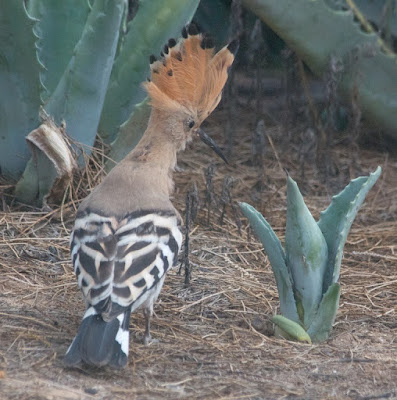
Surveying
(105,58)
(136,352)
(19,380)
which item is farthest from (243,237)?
(19,380)

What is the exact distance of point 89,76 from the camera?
4.63 m

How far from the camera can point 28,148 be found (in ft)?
15.5

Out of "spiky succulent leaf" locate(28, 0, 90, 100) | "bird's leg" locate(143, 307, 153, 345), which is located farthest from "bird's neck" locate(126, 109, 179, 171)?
"spiky succulent leaf" locate(28, 0, 90, 100)

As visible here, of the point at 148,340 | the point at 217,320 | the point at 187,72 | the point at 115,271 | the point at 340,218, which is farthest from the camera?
the point at 187,72

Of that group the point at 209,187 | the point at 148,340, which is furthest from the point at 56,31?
the point at 148,340

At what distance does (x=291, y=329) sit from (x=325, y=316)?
15 centimetres

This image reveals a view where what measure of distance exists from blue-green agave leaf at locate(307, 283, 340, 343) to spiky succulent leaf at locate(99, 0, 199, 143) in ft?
6.47

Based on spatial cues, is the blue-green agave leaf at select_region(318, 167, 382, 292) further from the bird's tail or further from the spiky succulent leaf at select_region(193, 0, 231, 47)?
the spiky succulent leaf at select_region(193, 0, 231, 47)

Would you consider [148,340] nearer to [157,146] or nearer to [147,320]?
[147,320]

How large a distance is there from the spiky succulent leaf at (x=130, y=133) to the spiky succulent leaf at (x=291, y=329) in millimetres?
1667

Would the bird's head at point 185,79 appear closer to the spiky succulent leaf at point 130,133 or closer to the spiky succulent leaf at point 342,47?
the spiky succulent leaf at point 130,133

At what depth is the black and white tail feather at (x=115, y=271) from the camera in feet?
9.77

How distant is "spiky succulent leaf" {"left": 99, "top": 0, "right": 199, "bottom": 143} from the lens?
4805 millimetres

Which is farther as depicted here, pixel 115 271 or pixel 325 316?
pixel 325 316
